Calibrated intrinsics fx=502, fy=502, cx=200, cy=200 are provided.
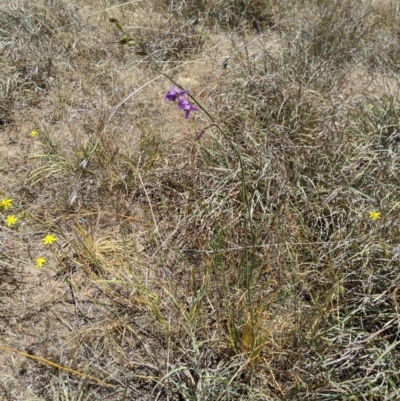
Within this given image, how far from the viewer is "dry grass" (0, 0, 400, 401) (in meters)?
1.84

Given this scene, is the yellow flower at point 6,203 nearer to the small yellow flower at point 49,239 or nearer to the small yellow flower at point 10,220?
the small yellow flower at point 10,220

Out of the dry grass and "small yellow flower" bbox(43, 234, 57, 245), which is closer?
the dry grass

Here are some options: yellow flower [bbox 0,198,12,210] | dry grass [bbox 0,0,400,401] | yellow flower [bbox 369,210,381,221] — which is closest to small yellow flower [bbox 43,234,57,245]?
dry grass [bbox 0,0,400,401]

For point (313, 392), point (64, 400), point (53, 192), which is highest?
point (53, 192)

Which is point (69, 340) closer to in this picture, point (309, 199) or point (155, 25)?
point (309, 199)

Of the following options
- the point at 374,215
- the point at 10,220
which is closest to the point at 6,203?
the point at 10,220

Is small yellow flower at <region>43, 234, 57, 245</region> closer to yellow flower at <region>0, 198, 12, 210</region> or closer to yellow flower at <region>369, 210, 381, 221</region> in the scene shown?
yellow flower at <region>0, 198, 12, 210</region>

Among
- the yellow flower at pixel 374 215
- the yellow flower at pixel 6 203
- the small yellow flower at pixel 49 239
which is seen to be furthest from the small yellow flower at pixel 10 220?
the yellow flower at pixel 374 215

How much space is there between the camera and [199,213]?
7.82ft

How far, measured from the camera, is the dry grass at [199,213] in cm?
→ 184

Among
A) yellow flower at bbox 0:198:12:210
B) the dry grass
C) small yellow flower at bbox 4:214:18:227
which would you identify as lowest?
the dry grass

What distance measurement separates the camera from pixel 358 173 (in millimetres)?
2482

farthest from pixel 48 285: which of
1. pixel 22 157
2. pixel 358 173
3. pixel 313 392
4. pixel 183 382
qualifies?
pixel 358 173

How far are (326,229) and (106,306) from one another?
104 cm
